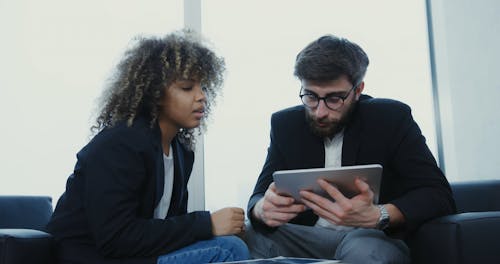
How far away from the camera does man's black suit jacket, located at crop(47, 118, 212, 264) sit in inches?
45.7

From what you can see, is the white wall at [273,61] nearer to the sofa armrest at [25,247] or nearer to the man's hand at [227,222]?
the man's hand at [227,222]

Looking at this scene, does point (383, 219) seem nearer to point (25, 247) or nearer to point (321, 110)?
point (321, 110)

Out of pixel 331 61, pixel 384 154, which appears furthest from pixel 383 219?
pixel 331 61

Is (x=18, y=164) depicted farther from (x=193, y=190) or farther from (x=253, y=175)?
(x=253, y=175)

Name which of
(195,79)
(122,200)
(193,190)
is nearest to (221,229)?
(122,200)

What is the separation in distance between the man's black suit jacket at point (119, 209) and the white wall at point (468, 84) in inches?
69.4

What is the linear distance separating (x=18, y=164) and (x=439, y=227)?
1792 millimetres

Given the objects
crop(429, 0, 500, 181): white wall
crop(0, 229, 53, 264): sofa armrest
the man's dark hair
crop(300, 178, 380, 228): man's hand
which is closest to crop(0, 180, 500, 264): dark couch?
crop(0, 229, 53, 264): sofa armrest

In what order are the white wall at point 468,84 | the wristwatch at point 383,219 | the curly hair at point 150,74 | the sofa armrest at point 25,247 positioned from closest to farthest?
1. the sofa armrest at point 25,247
2. the wristwatch at point 383,219
3. the curly hair at point 150,74
4. the white wall at point 468,84

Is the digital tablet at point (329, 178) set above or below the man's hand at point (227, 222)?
above

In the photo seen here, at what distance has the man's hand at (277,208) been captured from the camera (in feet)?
4.29

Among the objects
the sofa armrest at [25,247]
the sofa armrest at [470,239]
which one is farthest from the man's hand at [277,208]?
the sofa armrest at [25,247]

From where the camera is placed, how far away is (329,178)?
1146mm

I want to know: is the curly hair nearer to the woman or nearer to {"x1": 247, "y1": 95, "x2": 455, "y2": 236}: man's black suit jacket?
the woman
